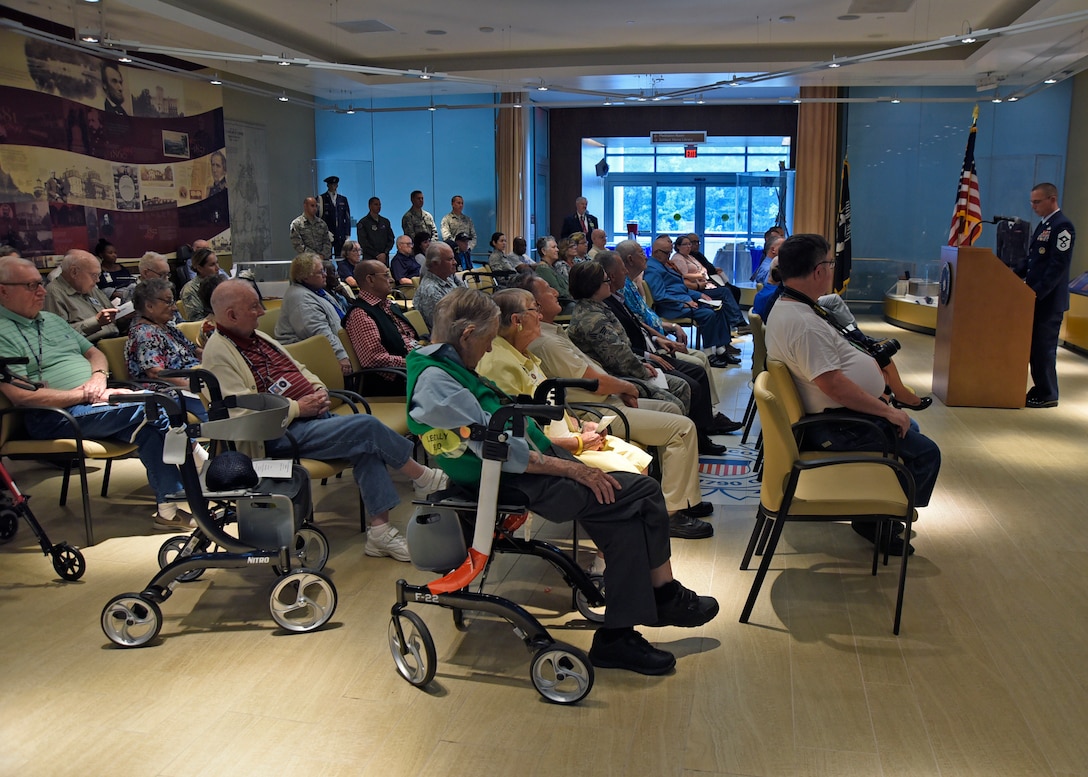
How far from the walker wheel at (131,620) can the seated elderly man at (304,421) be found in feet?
2.79

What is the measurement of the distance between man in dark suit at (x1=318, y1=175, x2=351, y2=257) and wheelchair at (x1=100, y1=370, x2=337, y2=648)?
393 inches

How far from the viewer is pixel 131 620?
3127mm

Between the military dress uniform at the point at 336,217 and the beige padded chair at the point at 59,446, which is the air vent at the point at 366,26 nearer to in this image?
the military dress uniform at the point at 336,217

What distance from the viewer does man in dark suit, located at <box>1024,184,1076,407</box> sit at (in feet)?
22.3

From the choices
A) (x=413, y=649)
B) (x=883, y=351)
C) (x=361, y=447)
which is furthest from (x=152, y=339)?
(x=883, y=351)

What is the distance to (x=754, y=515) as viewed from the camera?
4492 mm

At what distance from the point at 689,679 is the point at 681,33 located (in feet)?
32.6

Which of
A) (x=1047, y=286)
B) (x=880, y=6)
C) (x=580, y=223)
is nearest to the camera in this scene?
(x=1047, y=286)

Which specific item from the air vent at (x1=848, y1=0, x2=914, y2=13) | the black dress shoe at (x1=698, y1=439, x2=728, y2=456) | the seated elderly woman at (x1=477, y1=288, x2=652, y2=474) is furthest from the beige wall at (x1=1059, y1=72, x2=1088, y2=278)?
the seated elderly woman at (x1=477, y1=288, x2=652, y2=474)

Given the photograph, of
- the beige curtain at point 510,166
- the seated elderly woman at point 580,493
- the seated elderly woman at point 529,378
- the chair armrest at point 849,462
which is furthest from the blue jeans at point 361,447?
the beige curtain at point 510,166

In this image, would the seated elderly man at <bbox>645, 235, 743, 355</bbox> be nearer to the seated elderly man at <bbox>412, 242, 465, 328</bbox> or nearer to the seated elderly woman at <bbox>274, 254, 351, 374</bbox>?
the seated elderly man at <bbox>412, 242, 465, 328</bbox>

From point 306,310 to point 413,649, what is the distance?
2996 mm

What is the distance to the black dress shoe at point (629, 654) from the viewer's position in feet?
9.47

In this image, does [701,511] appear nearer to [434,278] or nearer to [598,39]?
[434,278]
